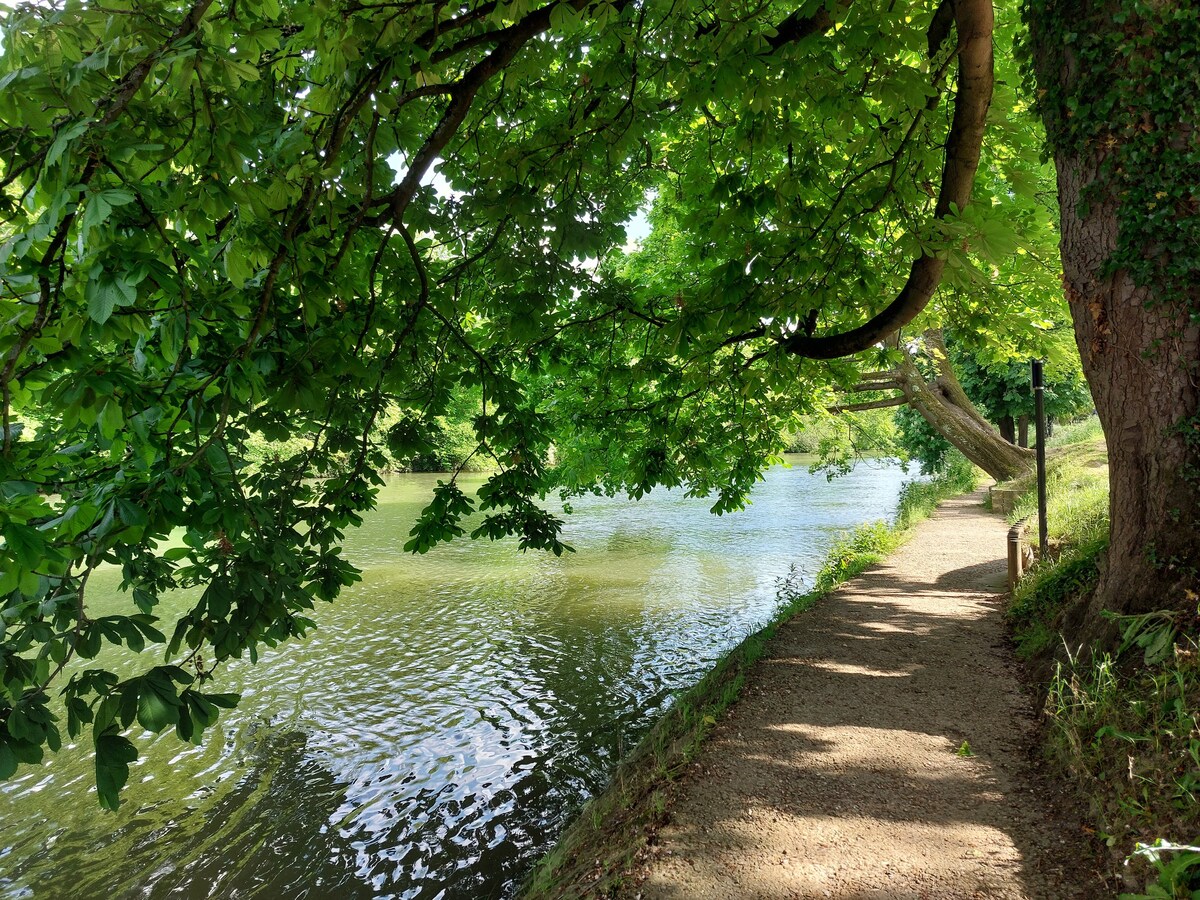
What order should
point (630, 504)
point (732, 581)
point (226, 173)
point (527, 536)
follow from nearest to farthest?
point (226, 173) → point (527, 536) → point (732, 581) → point (630, 504)

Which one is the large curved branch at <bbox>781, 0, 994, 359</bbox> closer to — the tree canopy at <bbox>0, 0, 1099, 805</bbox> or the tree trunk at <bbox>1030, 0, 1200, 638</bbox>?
the tree canopy at <bbox>0, 0, 1099, 805</bbox>

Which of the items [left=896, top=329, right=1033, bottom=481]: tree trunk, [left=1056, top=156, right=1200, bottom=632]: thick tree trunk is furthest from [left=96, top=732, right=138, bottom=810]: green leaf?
[left=896, top=329, right=1033, bottom=481]: tree trunk

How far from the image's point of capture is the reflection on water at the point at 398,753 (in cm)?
515

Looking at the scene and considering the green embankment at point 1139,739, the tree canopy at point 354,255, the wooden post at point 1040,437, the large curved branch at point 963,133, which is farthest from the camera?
the wooden post at point 1040,437

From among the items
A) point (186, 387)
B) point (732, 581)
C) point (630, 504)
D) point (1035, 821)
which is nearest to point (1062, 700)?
point (1035, 821)

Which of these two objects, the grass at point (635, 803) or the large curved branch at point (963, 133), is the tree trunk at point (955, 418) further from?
the large curved branch at point (963, 133)

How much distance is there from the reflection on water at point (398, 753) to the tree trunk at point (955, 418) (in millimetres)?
5414

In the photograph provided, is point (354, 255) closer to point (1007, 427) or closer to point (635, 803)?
point (635, 803)

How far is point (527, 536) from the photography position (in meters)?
5.00

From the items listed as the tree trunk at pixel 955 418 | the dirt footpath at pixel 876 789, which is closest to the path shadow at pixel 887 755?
the dirt footpath at pixel 876 789

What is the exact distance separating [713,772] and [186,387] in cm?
363

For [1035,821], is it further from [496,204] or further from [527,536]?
[496,204]

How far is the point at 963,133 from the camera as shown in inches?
165

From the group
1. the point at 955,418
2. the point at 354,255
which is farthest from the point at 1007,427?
the point at 354,255
